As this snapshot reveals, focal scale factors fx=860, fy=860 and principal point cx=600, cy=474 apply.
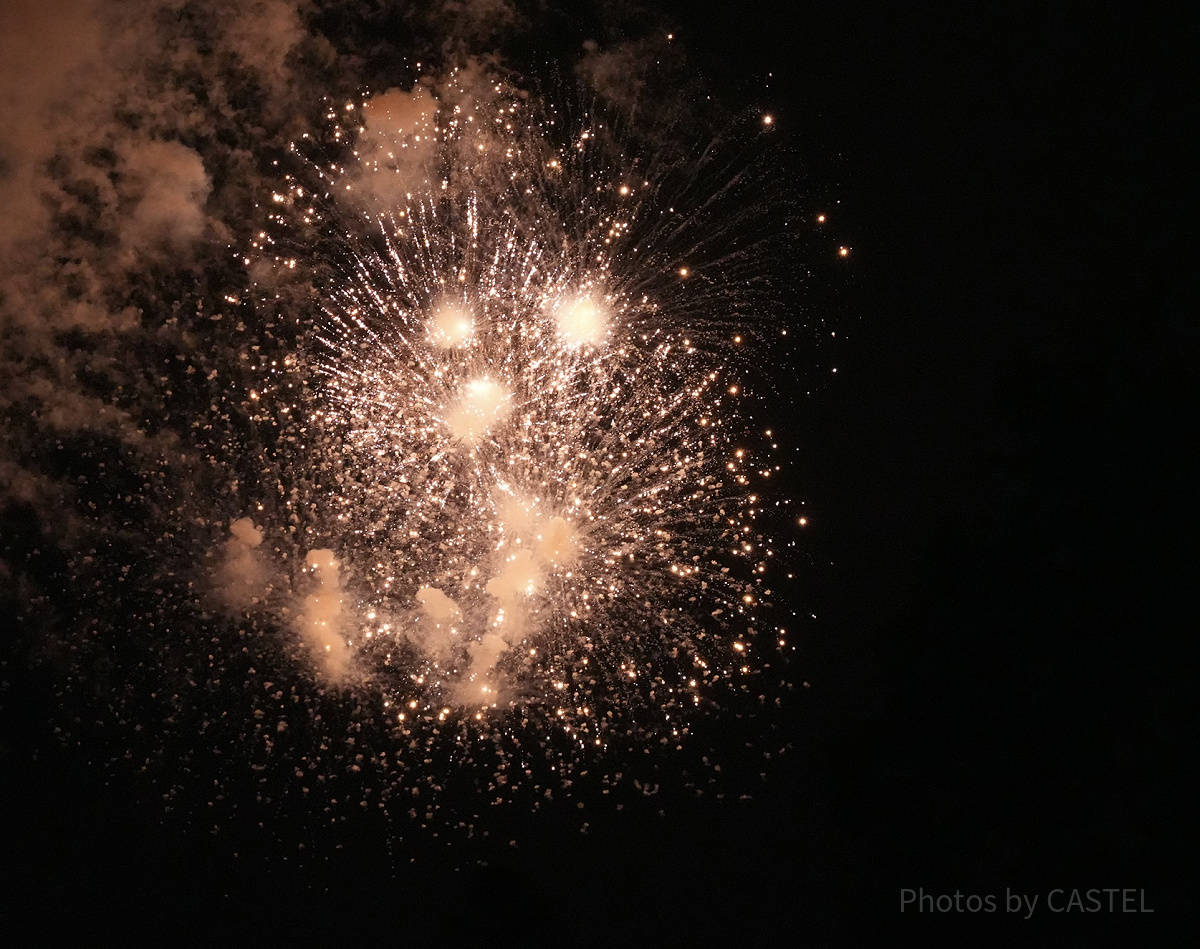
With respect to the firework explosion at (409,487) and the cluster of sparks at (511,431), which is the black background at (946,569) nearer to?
the firework explosion at (409,487)

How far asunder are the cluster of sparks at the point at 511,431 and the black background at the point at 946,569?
0.37 meters

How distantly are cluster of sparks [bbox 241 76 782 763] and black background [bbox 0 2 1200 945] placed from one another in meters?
0.37

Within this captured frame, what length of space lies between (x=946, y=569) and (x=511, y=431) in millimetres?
1521

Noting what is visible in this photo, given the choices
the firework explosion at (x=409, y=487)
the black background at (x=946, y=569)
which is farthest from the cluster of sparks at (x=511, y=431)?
the black background at (x=946, y=569)

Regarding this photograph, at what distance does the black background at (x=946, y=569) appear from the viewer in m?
2.78

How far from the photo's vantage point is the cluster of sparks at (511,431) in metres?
2.81

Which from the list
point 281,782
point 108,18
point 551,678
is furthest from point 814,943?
point 108,18

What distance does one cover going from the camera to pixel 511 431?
9.33 feet

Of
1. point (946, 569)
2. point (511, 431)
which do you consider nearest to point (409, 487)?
point (511, 431)

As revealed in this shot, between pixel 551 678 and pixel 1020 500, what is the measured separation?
168 cm

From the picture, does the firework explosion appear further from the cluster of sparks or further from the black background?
the black background

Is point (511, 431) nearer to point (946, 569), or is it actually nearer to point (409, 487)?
point (409, 487)

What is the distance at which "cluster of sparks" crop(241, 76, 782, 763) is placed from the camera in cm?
281

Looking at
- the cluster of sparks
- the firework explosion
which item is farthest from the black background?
the cluster of sparks
